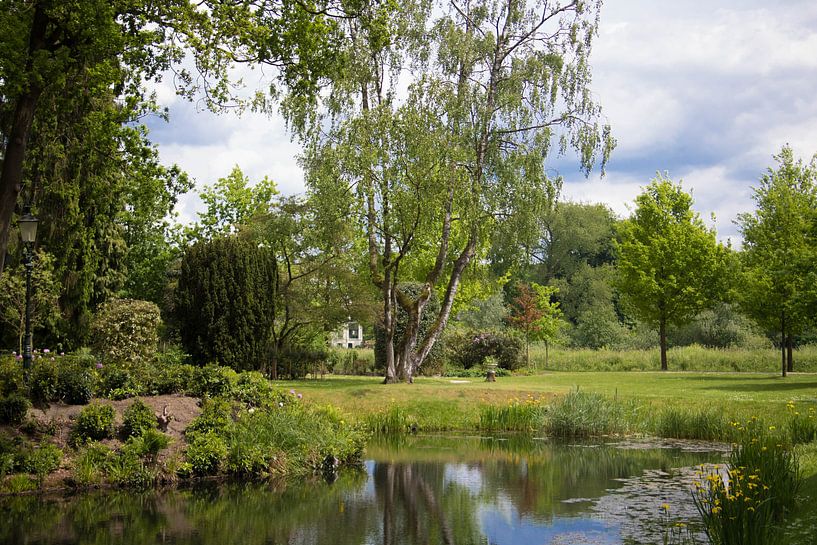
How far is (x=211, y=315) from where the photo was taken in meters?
22.0

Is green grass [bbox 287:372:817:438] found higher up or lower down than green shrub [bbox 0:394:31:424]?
lower down

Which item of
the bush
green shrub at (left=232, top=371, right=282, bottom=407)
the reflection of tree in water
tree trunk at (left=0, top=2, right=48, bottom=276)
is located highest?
tree trunk at (left=0, top=2, right=48, bottom=276)

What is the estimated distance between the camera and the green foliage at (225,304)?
72.5ft

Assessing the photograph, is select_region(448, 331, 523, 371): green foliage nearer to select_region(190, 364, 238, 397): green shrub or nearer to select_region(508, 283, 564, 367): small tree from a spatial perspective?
select_region(508, 283, 564, 367): small tree

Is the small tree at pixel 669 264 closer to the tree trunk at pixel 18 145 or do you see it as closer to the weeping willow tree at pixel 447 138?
the weeping willow tree at pixel 447 138

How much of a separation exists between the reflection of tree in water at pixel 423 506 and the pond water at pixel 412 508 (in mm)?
14

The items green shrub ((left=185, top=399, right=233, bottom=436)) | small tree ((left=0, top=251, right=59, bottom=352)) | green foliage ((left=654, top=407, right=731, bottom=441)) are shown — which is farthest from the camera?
small tree ((left=0, top=251, right=59, bottom=352))

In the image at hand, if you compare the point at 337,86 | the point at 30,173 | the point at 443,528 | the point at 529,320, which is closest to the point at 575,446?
the point at 443,528

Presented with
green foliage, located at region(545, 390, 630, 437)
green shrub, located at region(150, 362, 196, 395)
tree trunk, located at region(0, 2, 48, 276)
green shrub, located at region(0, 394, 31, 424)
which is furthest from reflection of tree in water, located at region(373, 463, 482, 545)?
tree trunk, located at region(0, 2, 48, 276)

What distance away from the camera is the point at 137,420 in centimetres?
1278

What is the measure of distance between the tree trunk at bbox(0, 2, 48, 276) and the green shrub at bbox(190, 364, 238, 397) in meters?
4.10

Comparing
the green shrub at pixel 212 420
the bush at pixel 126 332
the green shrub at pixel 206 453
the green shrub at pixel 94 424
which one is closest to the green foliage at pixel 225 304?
the bush at pixel 126 332

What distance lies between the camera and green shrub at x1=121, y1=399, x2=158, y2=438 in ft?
41.5

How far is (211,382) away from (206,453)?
2.16 m
